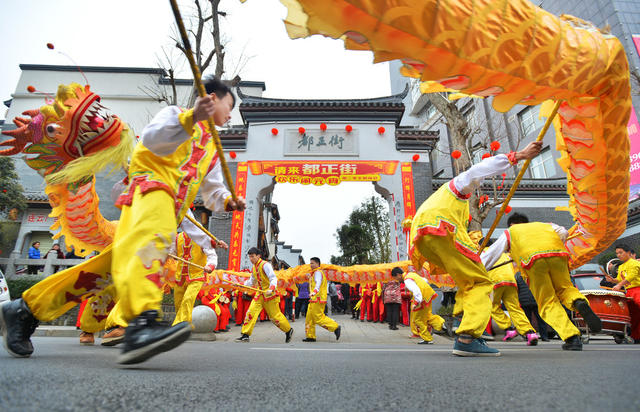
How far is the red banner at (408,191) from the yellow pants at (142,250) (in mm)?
9901

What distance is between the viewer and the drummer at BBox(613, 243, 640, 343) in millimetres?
5156

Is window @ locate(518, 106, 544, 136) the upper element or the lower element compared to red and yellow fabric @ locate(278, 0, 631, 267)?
upper

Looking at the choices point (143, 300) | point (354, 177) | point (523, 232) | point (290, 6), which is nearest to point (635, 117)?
point (354, 177)

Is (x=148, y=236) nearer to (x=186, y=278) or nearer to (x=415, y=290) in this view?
(x=186, y=278)

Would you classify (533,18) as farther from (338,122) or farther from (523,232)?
(338,122)

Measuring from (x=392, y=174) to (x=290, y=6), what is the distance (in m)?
10.3

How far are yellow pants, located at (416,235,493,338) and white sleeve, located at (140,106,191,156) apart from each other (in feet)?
6.76

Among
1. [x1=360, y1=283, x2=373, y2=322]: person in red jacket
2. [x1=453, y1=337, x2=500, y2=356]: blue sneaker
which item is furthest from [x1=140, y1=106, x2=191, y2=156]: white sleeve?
[x1=360, y1=283, x2=373, y2=322]: person in red jacket

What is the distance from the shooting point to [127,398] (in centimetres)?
96

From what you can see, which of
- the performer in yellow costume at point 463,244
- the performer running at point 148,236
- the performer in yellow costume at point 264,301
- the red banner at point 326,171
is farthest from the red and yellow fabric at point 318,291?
the red banner at point 326,171

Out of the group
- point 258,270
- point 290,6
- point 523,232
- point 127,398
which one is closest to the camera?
point 127,398

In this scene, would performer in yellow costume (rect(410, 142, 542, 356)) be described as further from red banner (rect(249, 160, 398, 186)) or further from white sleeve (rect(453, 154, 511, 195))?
red banner (rect(249, 160, 398, 186))

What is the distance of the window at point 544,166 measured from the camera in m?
15.3

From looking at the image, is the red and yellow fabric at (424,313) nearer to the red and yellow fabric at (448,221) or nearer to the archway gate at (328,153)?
the red and yellow fabric at (448,221)
